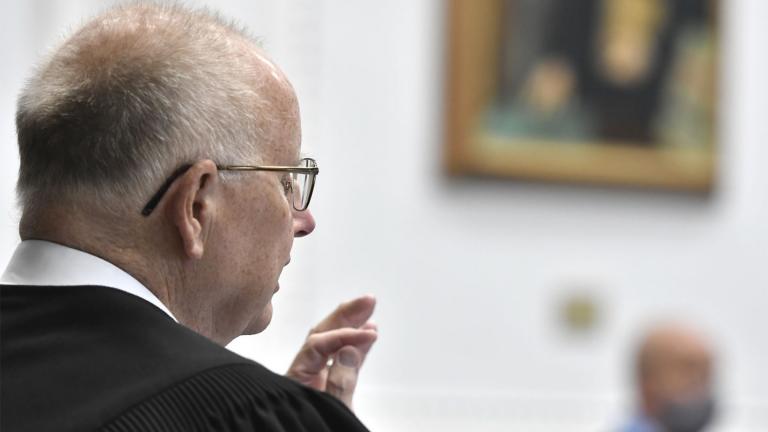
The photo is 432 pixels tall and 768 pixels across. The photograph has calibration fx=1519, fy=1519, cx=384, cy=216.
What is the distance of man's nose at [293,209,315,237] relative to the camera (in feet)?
7.88

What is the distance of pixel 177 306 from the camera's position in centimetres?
220

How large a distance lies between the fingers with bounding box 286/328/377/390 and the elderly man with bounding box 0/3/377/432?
0.19 metres

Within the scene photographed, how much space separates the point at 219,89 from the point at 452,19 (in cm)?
558

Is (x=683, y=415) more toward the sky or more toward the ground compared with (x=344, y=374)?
more toward the ground

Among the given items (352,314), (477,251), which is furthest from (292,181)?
(477,251)

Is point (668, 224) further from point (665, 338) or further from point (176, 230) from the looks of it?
point (176, 230)

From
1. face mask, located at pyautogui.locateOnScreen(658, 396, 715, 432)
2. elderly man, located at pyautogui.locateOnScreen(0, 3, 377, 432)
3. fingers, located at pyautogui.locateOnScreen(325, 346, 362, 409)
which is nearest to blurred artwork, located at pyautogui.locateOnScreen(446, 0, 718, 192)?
face mask, located at pyautogui.locateOnScreen(658, 396, 715, 432)

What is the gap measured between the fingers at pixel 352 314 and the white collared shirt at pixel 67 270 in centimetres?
48

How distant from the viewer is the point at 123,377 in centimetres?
192

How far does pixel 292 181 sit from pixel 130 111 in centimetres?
32

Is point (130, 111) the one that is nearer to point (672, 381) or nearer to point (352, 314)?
point (352, 314)

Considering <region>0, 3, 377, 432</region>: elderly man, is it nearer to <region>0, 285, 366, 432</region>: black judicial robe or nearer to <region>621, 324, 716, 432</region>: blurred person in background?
<region>0, 285, 366, 432</region>: black judicial robe

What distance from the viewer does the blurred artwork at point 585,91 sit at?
7.82 meters

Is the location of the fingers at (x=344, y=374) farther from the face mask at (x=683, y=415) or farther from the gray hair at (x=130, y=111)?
the face mask at (x=683, y=415)
